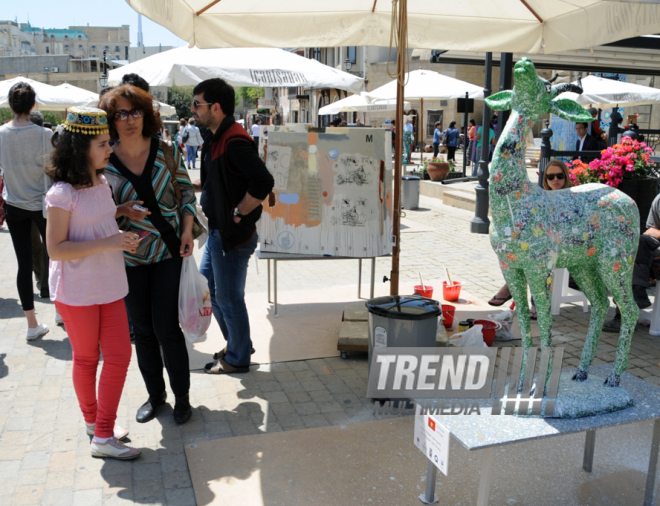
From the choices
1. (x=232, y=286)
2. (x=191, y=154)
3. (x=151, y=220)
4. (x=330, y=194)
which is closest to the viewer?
(x=151, y=220)

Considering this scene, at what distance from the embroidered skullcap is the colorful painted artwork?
101 inches

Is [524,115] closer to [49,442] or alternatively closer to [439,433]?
[439,433]

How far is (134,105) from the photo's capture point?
3.34 meters

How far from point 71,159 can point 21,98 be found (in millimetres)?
2549

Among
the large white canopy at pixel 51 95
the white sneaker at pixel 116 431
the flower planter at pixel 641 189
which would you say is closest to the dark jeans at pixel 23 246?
the white sneaker at pixel 116 431

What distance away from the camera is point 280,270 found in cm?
787

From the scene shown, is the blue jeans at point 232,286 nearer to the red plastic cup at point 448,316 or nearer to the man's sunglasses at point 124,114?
the man's sunglasses at point 124,114

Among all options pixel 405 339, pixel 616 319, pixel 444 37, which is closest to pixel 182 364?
pixel 405 339

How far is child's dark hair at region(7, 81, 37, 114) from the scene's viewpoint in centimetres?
496

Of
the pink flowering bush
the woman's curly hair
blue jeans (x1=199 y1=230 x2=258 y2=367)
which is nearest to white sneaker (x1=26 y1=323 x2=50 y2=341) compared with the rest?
blue jeans (x1=199 y1=230 x2=258 y2=367)

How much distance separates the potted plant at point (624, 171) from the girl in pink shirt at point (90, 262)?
474 cm

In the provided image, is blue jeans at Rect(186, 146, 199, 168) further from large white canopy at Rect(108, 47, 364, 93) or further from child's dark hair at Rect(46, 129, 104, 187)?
child's dark hair at Rect(46, 129, 104, 187)

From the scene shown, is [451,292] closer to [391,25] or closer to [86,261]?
[391,25]

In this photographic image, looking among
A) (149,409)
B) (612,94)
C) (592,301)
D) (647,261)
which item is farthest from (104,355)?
(612,94)
